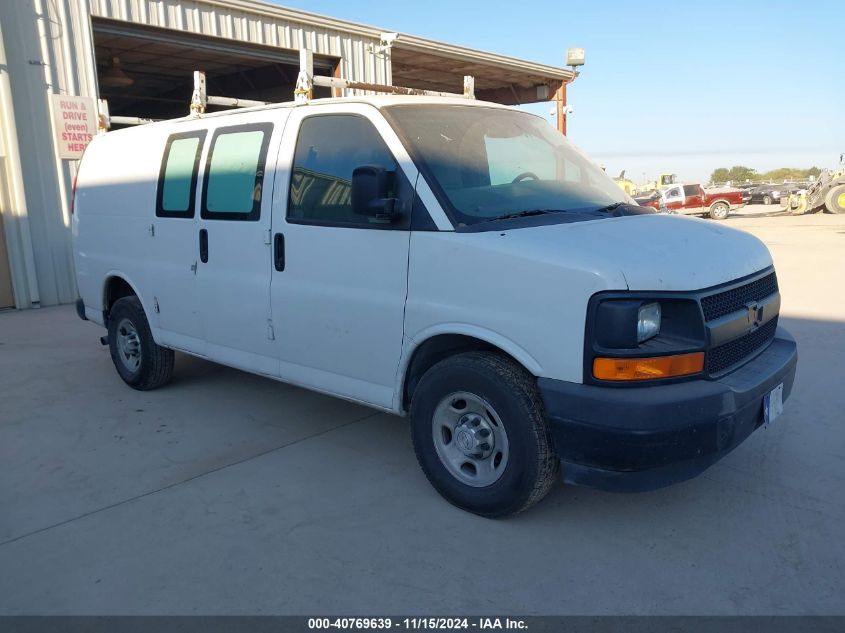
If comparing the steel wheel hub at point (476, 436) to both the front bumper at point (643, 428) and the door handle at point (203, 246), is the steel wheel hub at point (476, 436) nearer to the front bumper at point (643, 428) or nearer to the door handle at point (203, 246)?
the front bumper at point (643, 428)

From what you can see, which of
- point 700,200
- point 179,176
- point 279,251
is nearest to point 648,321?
point 279,251

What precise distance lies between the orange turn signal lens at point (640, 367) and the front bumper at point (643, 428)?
0.05 metres

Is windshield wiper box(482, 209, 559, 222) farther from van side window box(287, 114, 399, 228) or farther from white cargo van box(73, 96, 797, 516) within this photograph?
van side window box(287, 114, 399, 228)

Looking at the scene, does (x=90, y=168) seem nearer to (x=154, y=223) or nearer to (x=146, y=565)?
(x=154, y=223)

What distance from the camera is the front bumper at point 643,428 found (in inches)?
114

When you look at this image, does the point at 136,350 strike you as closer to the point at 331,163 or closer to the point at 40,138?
the point at 331,163

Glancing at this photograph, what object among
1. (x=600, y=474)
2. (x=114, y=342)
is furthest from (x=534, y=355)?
(x=114, y=342)

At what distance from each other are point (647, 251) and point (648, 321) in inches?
13.0

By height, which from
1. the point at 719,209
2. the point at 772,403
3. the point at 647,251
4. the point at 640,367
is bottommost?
the point at 719,209

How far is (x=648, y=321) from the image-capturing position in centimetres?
302

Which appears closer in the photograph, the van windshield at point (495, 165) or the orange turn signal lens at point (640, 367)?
the orange turn signal lens at point (640, 367)

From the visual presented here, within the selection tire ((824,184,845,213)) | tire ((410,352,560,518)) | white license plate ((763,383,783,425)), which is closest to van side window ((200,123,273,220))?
tire ((410,352,560,518))

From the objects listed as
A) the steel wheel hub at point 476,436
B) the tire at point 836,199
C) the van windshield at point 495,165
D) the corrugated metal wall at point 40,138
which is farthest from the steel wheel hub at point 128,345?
the tire at point 836,199

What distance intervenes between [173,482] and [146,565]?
0.92 metres
